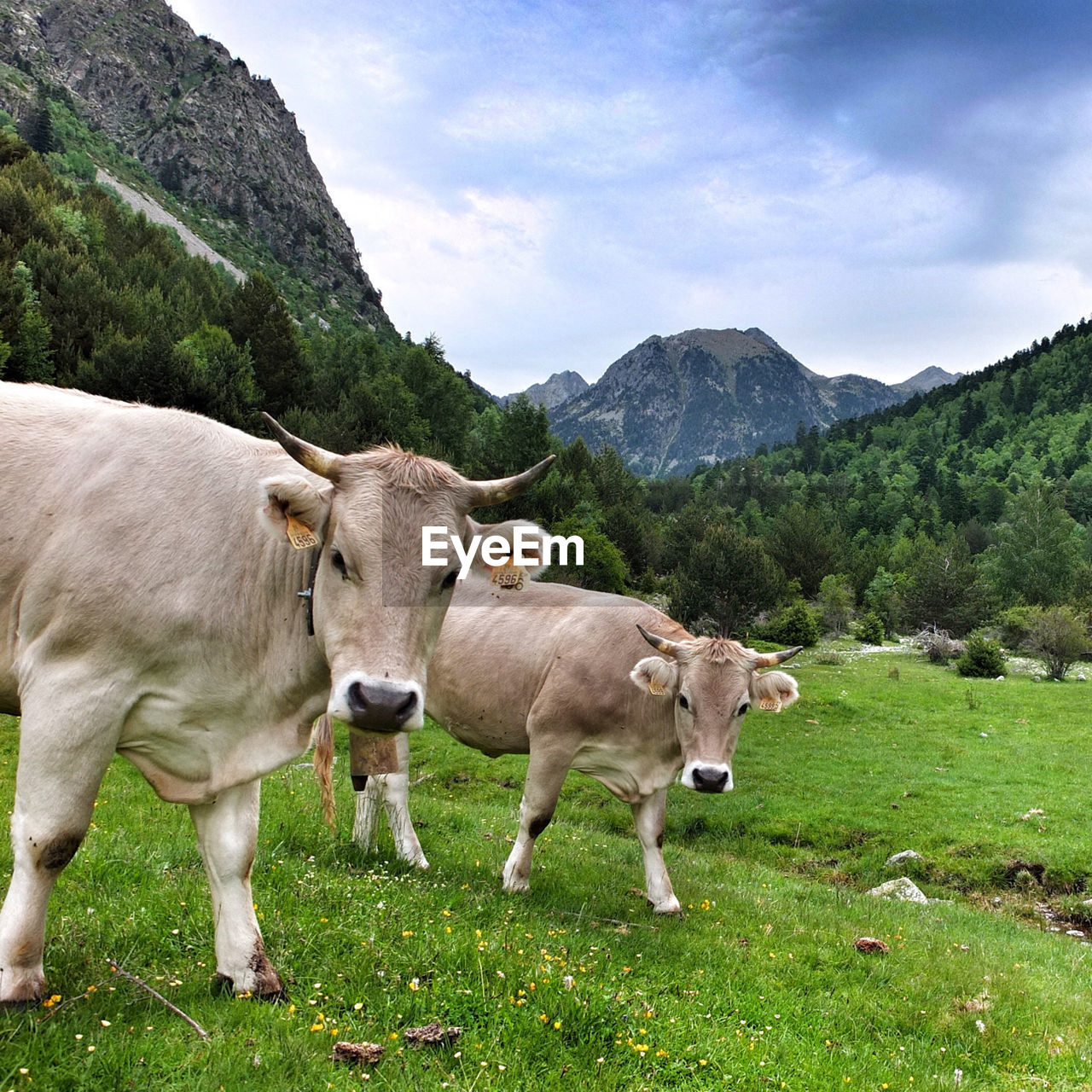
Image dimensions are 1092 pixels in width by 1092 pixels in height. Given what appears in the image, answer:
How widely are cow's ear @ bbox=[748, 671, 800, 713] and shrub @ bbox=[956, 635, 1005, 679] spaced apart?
38.5m

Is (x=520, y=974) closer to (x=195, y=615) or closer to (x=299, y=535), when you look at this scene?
(x=195, y=615)

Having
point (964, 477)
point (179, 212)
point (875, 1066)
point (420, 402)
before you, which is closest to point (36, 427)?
point (875, 1066)

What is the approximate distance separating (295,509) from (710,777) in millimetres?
4897

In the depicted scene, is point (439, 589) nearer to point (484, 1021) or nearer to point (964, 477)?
point (484, 1021)

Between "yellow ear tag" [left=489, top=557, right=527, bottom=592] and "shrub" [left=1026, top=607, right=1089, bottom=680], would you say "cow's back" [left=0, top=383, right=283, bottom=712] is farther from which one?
"shrub" [left=1026, top=607, right=1089, bottom=680]

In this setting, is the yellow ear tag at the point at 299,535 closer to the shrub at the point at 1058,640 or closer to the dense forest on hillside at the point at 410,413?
the dense forest on hillside at the point at 410,413

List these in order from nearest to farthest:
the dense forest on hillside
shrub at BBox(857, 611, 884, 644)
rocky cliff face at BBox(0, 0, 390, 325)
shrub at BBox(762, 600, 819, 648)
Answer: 1. the dense forest on hillside
2. shrub at BBox(762, 600, 819, 648)
3. shrub at BBox(857, 611, 884, 644)
4. rocky cliff face at BBox(0, 0, 390, 325)

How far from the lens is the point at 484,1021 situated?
428 centimetres

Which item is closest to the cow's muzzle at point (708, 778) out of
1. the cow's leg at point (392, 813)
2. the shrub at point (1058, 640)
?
the cow's leg at point (392, 813)

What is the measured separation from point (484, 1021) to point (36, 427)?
4021 mm

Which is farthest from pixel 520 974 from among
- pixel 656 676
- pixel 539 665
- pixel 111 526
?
pixel 539 665

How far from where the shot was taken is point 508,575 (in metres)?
4.39

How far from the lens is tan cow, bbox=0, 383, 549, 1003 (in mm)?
3395

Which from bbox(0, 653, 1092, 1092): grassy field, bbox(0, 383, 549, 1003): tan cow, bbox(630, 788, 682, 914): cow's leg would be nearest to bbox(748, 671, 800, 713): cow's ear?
bbox(630, 788, 682, 914): cow's leg
